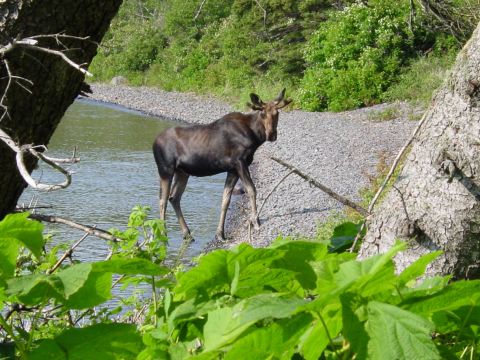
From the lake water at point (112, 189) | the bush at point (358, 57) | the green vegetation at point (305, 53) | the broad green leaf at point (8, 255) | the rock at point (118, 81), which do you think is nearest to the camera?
the broad green leaf at point (8, 255)

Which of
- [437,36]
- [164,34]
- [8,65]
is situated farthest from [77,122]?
[8,65]

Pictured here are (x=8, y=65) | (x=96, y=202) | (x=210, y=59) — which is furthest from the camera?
(x=210, y=59)

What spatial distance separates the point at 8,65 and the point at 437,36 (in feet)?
81.1

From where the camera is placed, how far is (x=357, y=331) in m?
0.97

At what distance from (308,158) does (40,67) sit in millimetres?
17656

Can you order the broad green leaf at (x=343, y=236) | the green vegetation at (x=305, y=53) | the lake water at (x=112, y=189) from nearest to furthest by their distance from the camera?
the broad green leaf at (x=343, y=236) → the lake water at (x=112, y=189) → the green vegetation at (x=305, y=53)

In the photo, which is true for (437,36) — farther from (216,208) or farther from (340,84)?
(216,208)

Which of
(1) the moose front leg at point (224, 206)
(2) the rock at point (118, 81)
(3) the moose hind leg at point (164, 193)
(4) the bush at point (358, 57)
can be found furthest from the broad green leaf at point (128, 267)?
(2) the rock at point (118, 81)

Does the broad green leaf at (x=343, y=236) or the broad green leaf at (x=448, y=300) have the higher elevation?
the broad green leaf at (x=448, y=300)

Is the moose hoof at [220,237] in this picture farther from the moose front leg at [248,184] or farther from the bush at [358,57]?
the bush at [358,57]

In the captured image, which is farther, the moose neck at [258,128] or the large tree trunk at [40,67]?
the moose neck at [258,128]

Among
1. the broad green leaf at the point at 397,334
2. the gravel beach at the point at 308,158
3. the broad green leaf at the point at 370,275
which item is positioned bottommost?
the gravel beach at the point at 308,158

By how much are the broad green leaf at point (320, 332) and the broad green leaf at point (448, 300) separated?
8 centimetres

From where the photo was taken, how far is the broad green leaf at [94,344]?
3.60 feet
